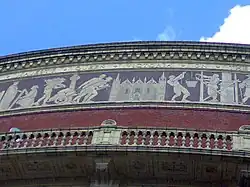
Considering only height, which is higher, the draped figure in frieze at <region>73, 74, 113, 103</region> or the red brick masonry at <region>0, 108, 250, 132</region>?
the draped figure in frieze at <region>73, 74, 113, 103</region>

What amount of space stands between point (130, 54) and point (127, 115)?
3.16m

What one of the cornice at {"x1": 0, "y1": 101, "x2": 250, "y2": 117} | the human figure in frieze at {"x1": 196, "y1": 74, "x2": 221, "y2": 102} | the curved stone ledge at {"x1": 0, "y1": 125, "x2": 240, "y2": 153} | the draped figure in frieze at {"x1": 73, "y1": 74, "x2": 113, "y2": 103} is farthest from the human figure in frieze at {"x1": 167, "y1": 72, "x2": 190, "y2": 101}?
the curved stone ledge at {"x1": 0, "y1": 125, "x2": 240, "y2": 153}

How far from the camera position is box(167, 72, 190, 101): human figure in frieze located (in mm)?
18548

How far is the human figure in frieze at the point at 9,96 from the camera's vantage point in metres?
19.7

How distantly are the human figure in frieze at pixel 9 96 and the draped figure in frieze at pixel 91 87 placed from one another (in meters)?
2.47

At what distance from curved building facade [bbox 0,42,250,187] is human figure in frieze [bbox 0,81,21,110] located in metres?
0.04

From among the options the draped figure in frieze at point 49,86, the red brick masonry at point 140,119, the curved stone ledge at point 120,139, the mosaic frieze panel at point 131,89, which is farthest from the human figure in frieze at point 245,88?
the draped figure in frieze at point 49,86

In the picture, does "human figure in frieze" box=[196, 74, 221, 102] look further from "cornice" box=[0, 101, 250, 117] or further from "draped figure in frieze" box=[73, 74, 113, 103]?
"draped figure in frieze" box=[73, 74, 113, 103]

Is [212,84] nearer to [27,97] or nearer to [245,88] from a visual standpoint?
[245,88]

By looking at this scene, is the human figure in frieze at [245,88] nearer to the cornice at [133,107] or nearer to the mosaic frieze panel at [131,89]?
the mosaic frieze panel at [131,89]

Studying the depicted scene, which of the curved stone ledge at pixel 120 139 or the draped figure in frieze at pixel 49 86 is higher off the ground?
the draped figure in frieze at pixel 49 86

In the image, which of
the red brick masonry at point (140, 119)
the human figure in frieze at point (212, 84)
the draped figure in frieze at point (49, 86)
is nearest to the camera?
the red brick masonry at point (140, 119)

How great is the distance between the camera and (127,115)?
1794 cm

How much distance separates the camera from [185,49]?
19.9m
